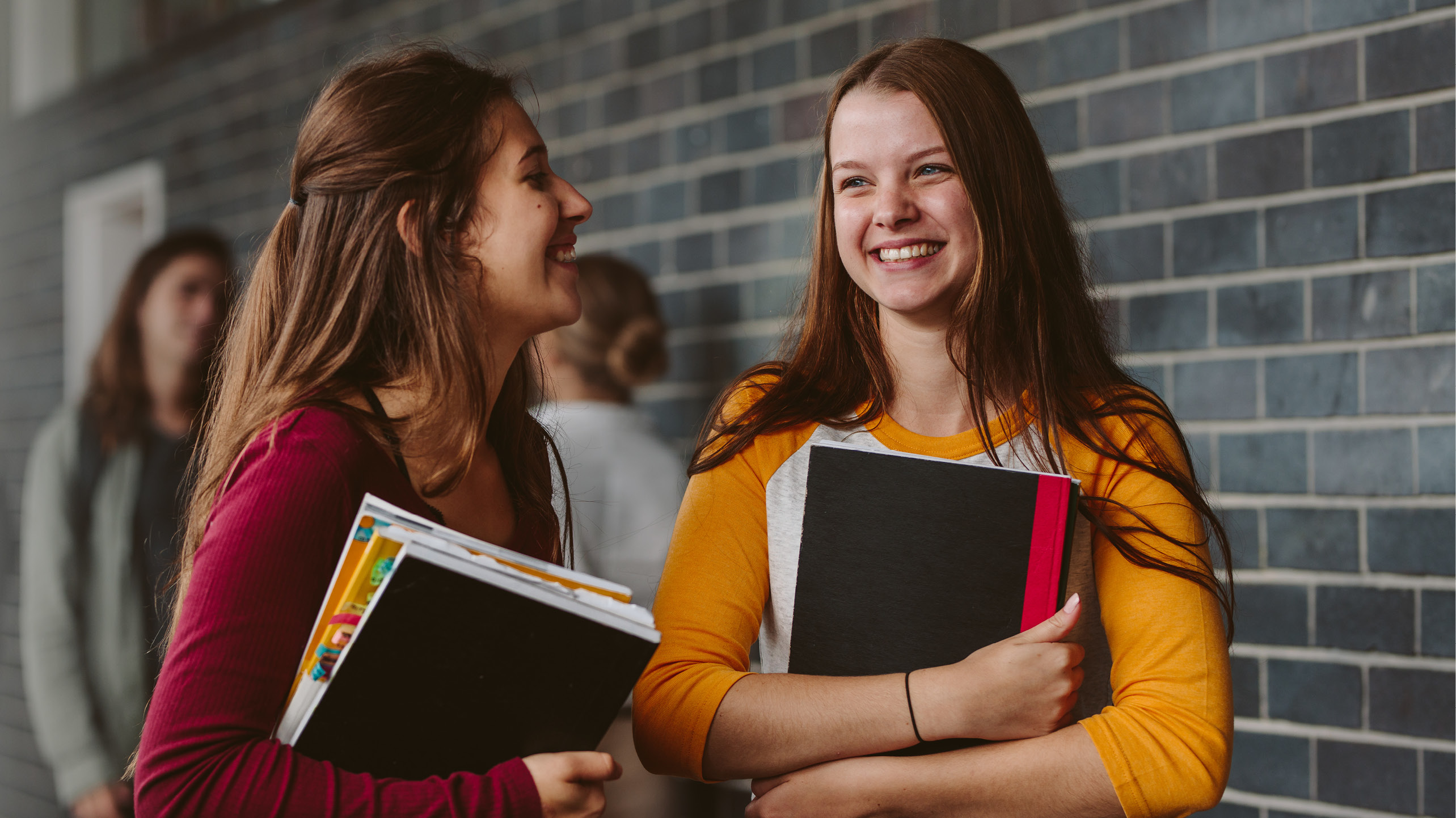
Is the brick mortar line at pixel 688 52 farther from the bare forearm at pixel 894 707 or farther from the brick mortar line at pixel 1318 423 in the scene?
the bare forearm at pixel 894 707

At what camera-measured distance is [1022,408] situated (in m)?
1.46

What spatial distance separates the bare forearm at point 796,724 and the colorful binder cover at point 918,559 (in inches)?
2.1

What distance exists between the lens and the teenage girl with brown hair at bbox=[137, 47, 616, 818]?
105 cm

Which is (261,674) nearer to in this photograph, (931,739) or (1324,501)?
(931,739)

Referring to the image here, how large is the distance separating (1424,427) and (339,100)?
1.91 metres

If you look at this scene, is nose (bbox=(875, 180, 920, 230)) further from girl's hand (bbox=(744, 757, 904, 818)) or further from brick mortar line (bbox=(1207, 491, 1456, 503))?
brick mortar line (bbox=(1207, 491, 1456, 503))

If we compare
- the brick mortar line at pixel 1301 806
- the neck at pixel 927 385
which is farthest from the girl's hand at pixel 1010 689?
the brick mortar line at pixel 1301 806

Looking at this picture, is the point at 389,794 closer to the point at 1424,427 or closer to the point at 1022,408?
the point at 1022,408

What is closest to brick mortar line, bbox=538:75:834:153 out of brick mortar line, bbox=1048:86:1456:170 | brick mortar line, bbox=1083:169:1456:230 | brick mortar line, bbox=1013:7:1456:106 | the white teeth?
brick mortar line, bbox=1013:7:1456:106

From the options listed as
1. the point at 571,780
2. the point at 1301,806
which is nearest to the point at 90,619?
the point at 571,780

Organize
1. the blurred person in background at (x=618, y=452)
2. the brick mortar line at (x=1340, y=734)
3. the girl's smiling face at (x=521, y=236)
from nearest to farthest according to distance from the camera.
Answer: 1. the girl's smiling face at (x=521, y=236)
2. the brick mortar line at (x=1340, y=734)
3. the blurred person in background at (x=618, y=452)

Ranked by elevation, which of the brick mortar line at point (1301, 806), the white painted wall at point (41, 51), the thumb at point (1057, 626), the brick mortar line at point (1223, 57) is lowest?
the brick mortar line at point (1301, 806)

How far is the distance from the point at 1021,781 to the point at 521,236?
842mm

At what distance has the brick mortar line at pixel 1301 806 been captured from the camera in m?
2.17
